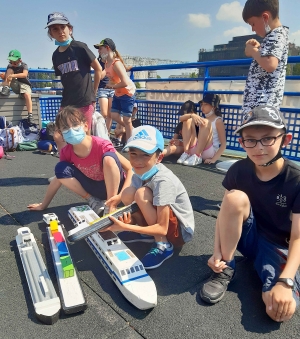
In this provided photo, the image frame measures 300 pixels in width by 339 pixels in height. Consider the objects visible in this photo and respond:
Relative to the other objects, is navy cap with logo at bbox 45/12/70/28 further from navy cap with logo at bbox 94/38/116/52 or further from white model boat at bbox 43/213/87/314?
white model boat at bbox 43/213/87/314

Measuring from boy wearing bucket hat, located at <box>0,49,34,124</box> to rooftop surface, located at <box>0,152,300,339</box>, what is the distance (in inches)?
165

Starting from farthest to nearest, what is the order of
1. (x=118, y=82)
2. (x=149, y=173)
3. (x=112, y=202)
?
(x=118, y=82), (x=112, y=202), (x=149, y=173)

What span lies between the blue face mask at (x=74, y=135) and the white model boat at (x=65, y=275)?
69cm

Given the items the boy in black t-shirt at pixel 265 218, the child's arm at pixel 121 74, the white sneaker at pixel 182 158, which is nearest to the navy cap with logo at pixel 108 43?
the child's arm at pixel 121 74

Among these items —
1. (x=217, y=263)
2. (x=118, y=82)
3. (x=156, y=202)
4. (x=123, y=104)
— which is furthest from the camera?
(x=123, y=104)

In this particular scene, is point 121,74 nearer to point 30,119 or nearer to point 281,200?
point 30,119

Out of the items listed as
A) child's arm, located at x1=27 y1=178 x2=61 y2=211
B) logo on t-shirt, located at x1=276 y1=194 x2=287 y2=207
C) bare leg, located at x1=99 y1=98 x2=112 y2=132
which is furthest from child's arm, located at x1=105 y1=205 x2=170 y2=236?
bare leg, located at x1=99 y1=98 x2=112 y2=132

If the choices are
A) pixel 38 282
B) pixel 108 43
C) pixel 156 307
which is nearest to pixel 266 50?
pixel 156 307

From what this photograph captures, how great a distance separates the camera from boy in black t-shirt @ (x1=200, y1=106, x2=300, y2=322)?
5.34ft

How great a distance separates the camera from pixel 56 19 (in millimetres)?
3324

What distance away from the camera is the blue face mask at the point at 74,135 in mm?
2611

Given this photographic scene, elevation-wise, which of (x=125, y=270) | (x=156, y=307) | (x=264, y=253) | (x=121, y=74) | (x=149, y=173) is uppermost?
(x=121, y=74)

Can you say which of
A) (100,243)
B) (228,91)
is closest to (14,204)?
(100,243)

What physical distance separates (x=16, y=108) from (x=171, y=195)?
5.38 m
